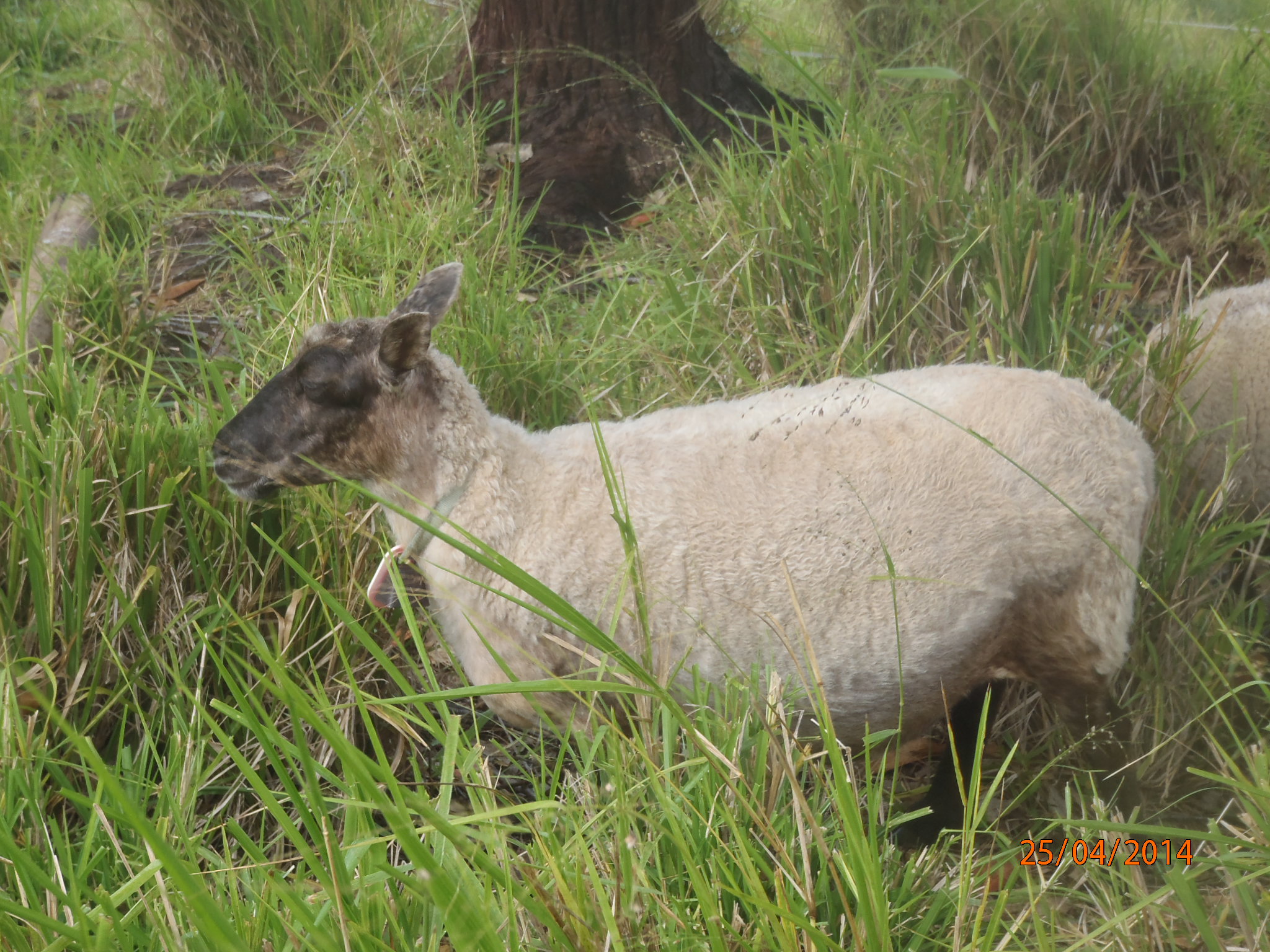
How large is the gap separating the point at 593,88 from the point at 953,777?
3669mm

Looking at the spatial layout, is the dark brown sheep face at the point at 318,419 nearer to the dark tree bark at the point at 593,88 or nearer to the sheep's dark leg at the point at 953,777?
the sheep's dark leg at the point at 953,777

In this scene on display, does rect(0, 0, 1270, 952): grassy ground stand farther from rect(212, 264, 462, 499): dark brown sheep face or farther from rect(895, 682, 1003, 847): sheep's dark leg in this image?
rect(212, 264, 462, 499): dark brown sheep face

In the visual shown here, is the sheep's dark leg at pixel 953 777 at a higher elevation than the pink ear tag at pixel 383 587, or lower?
lower

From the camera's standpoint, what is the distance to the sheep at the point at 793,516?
7.52ft

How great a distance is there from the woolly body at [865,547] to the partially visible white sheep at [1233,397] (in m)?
0.74

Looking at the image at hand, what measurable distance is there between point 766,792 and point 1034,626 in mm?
976

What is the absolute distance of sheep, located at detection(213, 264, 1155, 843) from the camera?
229 cm

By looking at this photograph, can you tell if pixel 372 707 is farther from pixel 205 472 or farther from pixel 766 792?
pixel 766 792

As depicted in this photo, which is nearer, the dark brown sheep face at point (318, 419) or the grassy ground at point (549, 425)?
the grassy ground at point (549, 425)

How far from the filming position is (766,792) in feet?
5.68

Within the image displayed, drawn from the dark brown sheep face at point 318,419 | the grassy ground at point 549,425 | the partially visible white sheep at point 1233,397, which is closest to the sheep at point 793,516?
the dark brown sheep face at point 318,419

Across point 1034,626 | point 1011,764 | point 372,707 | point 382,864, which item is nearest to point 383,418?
point 372,707
